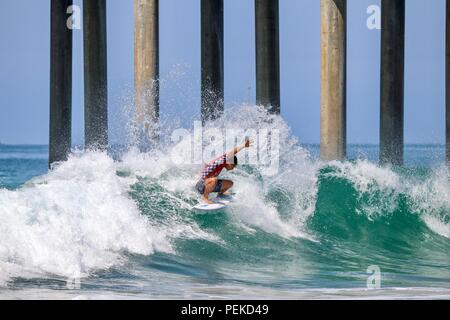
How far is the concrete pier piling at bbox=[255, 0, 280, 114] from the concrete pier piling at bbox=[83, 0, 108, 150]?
3.34 metres

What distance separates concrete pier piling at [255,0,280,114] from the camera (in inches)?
943

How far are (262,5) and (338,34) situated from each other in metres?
2.00

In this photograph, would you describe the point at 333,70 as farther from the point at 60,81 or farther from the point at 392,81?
the point at 60,81

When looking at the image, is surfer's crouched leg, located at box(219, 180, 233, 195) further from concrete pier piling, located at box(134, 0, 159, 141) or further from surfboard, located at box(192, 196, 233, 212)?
concrete pier piling, located at box(134, 0, 159, 141)

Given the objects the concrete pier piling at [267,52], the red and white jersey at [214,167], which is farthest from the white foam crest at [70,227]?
the concrete pier piling at [267,52]

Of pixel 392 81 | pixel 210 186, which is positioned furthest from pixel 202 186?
pixel 392 81

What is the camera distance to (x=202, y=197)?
18406 millimetres

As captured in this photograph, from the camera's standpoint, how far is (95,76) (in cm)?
2334

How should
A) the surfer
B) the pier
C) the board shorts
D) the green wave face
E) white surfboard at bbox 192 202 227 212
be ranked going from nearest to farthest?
the green wave face, the surfer, the board shorts, white surfboard at bbox 192 202 227 212, the pier

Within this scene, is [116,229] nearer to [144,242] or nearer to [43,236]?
[144,242]

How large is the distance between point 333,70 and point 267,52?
1.80 m

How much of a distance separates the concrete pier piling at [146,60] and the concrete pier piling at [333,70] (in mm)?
3469

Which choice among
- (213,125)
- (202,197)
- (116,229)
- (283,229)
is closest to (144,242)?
(116,229)

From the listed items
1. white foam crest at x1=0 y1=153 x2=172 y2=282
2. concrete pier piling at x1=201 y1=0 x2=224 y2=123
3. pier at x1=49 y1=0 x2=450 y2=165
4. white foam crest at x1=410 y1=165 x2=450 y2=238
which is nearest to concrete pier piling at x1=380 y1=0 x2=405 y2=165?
pier at x1=49 y1=0 x2=450 y2=165
